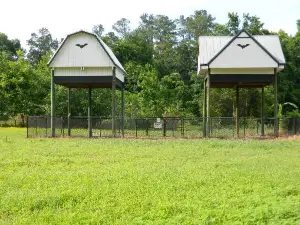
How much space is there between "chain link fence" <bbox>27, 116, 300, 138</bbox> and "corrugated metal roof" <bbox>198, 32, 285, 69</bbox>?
387 cm

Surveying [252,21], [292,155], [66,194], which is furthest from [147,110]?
[66,194]

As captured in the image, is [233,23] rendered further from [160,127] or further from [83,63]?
[83,63]

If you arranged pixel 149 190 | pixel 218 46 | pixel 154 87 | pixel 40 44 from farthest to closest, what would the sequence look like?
pixel 40 44, pixel 154 87, pixel 218 46, pixel 149 190

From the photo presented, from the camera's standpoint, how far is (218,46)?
90.9 ft

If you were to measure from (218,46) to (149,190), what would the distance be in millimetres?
20320

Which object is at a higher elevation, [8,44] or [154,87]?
[8,44]

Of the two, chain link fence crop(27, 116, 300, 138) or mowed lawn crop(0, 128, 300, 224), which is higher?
chain link fence crop(27, 116, 300, 138)

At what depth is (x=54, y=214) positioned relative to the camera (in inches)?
272

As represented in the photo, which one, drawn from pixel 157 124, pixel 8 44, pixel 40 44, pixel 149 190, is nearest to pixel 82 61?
pixel 157 124

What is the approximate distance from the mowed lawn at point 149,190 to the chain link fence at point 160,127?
1155 centimetres

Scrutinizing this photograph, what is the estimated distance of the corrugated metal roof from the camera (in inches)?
1047

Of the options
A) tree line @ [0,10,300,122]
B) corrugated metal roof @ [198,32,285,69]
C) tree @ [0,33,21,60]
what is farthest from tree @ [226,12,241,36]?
tree @ [0,33,21,60]

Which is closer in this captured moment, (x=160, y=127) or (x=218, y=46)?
(x=218, y=46)

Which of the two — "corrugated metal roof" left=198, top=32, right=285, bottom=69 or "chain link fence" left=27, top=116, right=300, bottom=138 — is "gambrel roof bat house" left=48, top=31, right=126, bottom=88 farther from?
"corrugated metal roof" left=198, top=32, right=285, bottom=69
